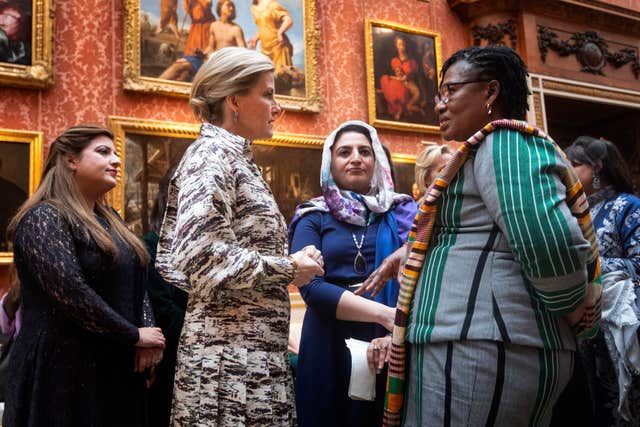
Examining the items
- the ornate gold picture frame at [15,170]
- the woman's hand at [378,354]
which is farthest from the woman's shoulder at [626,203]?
the ornate gold picture frame at [15,170]

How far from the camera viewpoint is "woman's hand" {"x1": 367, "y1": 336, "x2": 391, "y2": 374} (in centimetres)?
189

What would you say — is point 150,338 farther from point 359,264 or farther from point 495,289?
point 495,289

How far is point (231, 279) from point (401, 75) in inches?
224

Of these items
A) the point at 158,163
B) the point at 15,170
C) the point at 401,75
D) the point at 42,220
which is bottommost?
the point at 42,220

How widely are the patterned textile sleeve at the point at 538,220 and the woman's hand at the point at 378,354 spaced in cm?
63

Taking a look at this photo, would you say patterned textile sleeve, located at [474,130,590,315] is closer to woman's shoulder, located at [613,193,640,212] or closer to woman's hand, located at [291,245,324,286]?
woman's hand, located at [291,245,324,286]

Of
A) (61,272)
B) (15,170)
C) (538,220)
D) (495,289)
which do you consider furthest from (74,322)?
(15,170)

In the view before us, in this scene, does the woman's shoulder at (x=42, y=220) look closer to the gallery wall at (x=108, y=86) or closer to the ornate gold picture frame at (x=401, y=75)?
the gallery wall at (x=108, y=86)

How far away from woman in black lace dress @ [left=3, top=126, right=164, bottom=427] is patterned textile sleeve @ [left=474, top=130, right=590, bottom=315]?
1712mm

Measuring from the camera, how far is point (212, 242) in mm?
1663

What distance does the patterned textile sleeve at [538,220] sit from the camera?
1337mm

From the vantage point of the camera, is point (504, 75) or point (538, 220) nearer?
point (538, 220)

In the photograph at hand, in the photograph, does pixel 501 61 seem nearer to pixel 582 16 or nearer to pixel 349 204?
pixel 349 204

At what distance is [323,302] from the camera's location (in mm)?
2234
